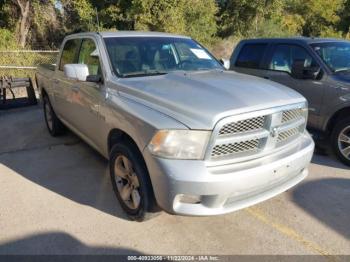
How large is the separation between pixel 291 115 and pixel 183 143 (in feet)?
3.97

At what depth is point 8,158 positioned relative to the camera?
17.6 feet

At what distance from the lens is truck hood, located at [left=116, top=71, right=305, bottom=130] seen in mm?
2867

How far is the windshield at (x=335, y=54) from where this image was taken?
17.5 feet

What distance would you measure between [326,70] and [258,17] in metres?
19.0

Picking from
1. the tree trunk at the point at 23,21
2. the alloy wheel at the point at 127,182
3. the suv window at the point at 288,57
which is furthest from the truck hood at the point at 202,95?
the tree trunk at the point at 23,21

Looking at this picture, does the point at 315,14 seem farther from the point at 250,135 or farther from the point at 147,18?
the point at 250,135

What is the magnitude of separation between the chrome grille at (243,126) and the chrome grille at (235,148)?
106mm

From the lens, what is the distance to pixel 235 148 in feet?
9.67

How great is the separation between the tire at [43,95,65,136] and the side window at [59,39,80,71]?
1.05 meters

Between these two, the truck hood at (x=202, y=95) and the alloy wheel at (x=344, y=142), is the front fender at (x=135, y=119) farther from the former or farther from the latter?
the alloy wheel at (x=344, y=142)

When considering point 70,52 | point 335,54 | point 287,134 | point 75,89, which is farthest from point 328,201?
point 70,52

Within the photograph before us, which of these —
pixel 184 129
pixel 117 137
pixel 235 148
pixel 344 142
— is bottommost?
pixel 344 142

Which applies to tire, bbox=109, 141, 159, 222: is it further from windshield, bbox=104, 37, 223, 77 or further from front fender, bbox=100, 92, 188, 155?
windshield, bbox=104, 37, 223, 77

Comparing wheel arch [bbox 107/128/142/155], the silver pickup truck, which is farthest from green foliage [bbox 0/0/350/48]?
wheel arch [bbox 107/128/142/155]
